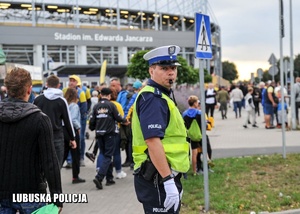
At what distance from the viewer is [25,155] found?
3.40 metres

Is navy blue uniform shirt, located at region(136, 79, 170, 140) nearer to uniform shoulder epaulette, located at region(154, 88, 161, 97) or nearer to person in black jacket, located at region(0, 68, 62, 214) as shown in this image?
uniform shoulder epaulette, located at region(154, 88, 161, 97)

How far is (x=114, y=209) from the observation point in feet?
22.6

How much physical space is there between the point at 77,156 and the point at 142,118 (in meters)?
5.45

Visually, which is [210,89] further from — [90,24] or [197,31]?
[90,24]

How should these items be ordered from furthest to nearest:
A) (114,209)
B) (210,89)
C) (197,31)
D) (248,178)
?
(210,89), (248,178), (114,209), (197,31)

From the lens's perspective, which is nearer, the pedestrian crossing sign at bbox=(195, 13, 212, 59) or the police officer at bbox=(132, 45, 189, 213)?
the police officer at bbox=(132, 45, 189, 213)

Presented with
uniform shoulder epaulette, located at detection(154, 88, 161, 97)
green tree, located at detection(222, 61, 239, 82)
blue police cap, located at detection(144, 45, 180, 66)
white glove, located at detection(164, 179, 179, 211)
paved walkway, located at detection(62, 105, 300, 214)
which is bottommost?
paved walkway, located at detection(62, 105, 300, 214)

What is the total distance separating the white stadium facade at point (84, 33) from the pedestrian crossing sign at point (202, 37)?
44.1 metres

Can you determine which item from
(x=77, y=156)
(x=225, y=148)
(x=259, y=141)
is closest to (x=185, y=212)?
(x=77, y=156)

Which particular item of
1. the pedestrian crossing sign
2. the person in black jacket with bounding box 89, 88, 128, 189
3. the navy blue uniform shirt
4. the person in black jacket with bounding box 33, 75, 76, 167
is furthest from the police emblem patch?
the person in black jacket with bounding box 89, 88, 128, 189

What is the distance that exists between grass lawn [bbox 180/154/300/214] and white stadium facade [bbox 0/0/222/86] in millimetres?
41449

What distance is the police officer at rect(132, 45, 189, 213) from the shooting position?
3459 millimetres

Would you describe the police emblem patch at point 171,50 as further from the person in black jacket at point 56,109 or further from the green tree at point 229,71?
the green tree at point 229,71

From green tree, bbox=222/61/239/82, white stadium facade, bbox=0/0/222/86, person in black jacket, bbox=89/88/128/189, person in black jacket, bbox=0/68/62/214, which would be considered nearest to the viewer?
person in black jacket, bbox=0/68/62/214
